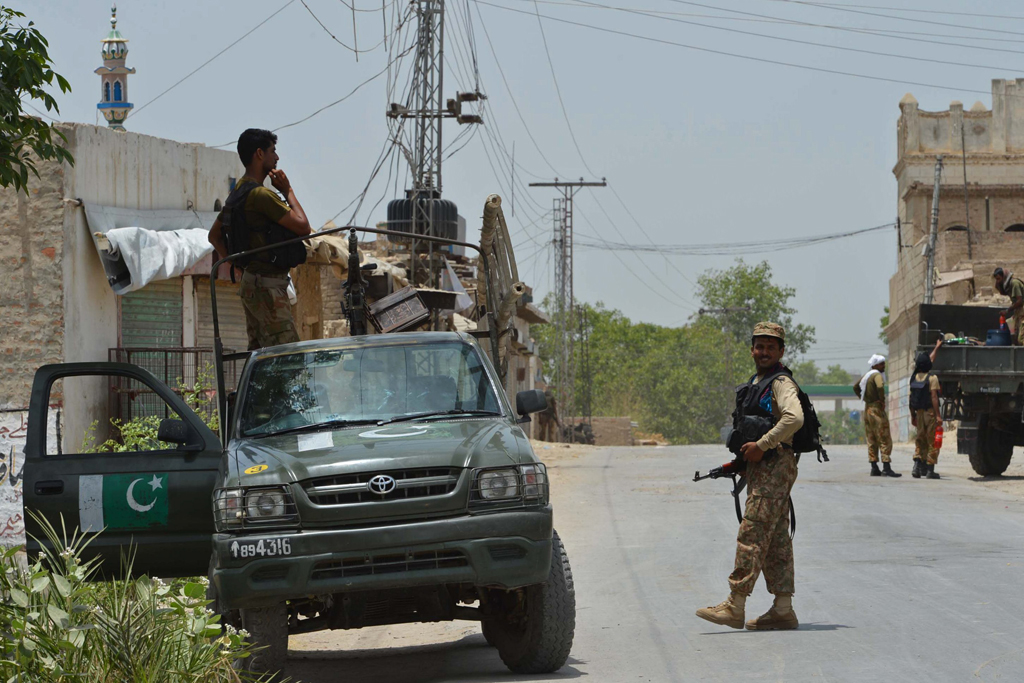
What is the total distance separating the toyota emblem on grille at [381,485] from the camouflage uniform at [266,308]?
3226mm

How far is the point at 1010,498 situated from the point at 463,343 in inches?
398

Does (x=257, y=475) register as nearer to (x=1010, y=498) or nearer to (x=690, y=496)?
(x=690, y=496)

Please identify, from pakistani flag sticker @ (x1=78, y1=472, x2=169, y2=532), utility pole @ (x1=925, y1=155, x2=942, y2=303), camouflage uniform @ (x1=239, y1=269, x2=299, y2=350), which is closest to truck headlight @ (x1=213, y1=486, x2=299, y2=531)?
pakistani flag sticker @ (x1=78, y1=472, x2=169, y2=532)

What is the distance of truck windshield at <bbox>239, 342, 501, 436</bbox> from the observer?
699cm

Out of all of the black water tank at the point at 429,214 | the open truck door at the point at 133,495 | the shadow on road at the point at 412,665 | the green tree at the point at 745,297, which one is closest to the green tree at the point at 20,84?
the open truck door at the point at 133,495

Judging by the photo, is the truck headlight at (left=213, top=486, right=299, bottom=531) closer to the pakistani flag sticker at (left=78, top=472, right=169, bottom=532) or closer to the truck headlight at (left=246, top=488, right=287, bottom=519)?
the truck headlight at (left=246, top=488, right=287, bottom=519)

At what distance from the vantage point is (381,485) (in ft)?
19.5

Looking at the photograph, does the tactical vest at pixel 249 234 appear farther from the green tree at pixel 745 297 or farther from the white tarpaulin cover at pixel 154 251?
the green tree at pixel 745 297

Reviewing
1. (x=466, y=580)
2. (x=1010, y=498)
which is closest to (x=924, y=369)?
(x=1010, y=498)

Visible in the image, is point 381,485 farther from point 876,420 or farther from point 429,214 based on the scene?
point 429,214

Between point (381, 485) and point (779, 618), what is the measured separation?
3.07 meters

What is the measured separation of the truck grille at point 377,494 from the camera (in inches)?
234

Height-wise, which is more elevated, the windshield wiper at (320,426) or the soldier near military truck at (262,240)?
the soldier near military truck at (262,240)

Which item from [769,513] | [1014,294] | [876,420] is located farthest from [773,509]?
[876,420]
